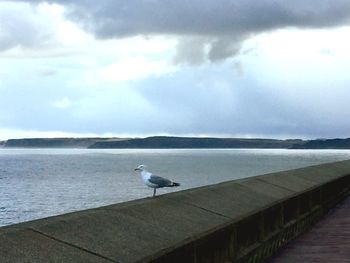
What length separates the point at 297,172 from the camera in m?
13.8

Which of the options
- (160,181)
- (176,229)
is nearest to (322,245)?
(160,181)

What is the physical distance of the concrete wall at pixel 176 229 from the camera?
489 centimetres

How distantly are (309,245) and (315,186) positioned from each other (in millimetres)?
3047

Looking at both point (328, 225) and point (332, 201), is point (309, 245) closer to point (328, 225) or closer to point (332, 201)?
point (328, 225)

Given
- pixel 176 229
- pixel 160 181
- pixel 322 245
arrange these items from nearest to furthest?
pixel 176 229 < pixel 322 245 < pixel 160 181

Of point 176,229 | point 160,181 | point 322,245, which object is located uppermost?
point 160,181

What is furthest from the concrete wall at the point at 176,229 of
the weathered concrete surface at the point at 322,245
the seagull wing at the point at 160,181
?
the seagull wing at the point at 160,181

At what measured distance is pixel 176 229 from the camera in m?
6.21

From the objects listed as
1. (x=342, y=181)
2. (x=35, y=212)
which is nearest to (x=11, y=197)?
(x=35, y=212)

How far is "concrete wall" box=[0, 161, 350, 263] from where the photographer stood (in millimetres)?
4895

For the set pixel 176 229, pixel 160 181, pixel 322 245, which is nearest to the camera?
pixel 176 229

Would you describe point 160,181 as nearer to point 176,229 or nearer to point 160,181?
point 160,181

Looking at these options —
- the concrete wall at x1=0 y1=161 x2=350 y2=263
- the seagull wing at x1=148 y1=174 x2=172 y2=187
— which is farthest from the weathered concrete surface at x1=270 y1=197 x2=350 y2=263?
the seagull wing at x1=148 y1=174 x2=172 y2=187

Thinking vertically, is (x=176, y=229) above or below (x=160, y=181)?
below
